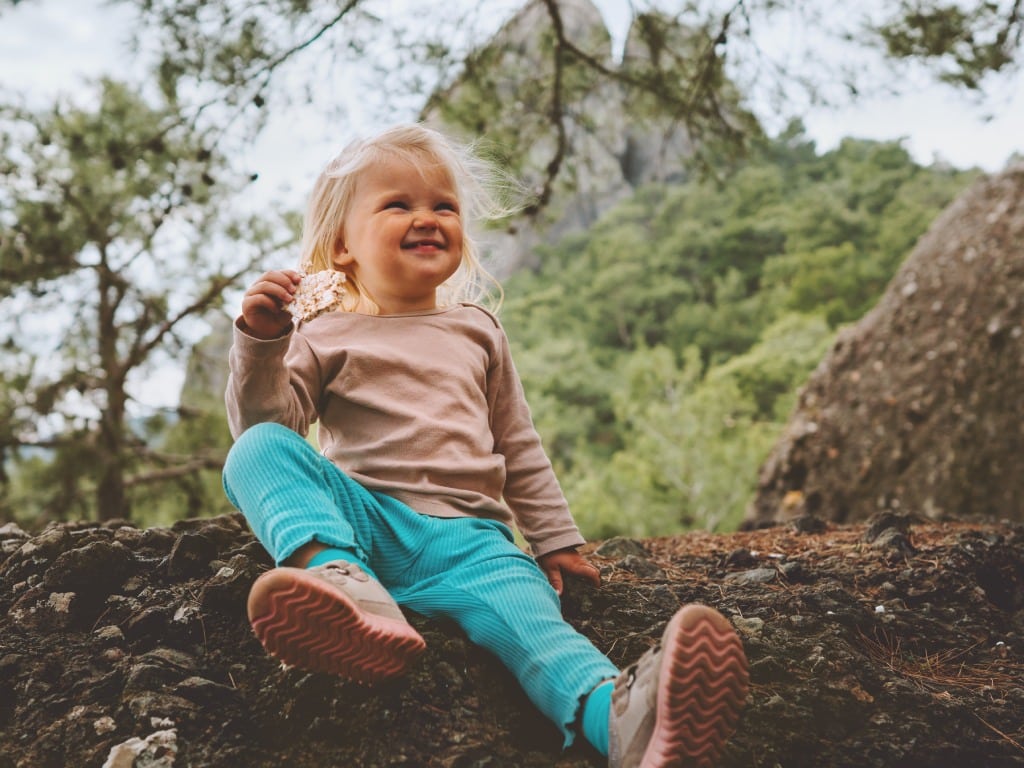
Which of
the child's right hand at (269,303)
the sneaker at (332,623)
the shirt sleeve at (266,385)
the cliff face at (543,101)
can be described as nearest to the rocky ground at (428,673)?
the sneaker at (332,623)

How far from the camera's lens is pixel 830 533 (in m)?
2.62

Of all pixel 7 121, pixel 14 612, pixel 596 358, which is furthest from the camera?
pixel 596 358

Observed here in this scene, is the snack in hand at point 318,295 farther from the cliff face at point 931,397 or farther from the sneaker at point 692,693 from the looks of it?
the cliff face at point 931,397

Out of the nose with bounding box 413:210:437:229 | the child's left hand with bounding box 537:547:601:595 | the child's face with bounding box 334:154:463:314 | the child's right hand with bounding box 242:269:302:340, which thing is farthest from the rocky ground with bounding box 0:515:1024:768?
the nose with bounding box 413:210:437:229

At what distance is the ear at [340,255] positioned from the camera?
1.74m

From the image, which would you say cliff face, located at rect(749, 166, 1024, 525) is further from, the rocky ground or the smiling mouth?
the smiling mouth

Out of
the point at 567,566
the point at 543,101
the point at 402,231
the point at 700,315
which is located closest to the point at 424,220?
the point at 402,231

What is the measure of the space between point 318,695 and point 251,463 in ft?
1.22

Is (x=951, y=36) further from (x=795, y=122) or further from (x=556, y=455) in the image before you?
(x=556, y=455)

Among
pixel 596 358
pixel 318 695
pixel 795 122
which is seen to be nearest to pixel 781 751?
pixel 318 695

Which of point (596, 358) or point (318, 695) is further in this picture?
point (596, 358)

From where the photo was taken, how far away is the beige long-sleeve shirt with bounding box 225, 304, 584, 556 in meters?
1.43

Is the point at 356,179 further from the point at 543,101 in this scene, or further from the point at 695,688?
the point at 543,101

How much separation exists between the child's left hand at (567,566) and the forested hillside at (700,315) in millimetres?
10099
